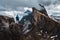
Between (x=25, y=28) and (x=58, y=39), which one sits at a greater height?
(x=25, y=28)

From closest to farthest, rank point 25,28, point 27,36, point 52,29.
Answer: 1. point 27,36
2. point 25,28
3. point 52,29

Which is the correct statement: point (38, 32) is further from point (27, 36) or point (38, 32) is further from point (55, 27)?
point (55, 27)

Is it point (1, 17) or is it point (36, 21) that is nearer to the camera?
point (1, 17)

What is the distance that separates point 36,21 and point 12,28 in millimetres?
2249

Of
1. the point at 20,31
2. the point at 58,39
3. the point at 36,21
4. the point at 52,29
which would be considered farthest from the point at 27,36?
the point at 58,39

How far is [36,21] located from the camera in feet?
27.3

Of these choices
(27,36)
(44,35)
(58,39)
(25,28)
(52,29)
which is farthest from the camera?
(58,39)

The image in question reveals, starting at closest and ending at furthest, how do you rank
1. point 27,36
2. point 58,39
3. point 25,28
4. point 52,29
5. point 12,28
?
point 12,28 < point 27,36 < point 25,28 < point 52,29 < point 58,39

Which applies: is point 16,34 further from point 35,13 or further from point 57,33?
point 57,33

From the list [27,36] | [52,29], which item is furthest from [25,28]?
[52,29]

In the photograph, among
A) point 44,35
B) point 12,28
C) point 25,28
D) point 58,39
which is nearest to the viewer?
point 12,28

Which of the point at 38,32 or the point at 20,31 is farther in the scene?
the point at 38,32

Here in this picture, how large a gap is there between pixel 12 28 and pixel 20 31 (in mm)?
383

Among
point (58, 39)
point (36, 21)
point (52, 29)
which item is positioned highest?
point (36, 21)
